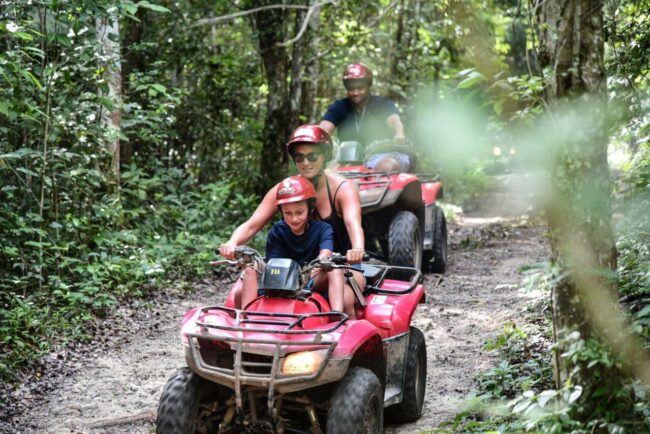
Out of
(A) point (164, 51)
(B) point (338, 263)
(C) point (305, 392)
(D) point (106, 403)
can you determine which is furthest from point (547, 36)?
(A) point (164, 51)

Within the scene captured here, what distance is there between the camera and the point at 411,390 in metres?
5.13

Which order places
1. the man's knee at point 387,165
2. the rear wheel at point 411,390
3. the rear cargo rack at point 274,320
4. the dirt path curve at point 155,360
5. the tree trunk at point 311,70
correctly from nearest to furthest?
1. the rear cargo rack at point 274,320
2. the rear wheel at point 411,390
3. the dirt path curve at point 155,360
4. the man's knee at point 387,165
5. the tree trunk at point 311,70

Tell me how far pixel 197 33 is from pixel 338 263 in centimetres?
860

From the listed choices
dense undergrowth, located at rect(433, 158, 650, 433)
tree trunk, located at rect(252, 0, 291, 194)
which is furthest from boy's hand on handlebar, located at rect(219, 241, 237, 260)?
tree trunk, located at rect(252, 0, 291, 194)

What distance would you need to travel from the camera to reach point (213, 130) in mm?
13328

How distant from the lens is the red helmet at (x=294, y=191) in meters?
4.92

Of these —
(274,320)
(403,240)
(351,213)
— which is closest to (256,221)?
(351,213)

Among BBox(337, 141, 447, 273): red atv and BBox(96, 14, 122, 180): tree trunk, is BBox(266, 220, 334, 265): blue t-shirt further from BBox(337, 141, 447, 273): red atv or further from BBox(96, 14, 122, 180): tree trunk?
BBox(96, 14, 122, 180): tree trunk

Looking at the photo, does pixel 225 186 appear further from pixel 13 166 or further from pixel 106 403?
pixel 106 403

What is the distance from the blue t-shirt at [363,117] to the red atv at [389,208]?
183mm

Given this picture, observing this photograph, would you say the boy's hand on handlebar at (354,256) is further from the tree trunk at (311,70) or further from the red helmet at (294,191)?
the tree trunk at (311,70)

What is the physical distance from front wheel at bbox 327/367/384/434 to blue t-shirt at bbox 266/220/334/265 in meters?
1.05

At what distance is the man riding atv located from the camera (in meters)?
9.16

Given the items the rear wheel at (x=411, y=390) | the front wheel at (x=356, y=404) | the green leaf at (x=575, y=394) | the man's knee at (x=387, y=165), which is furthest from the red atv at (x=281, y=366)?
the man's knee at (x=387, y=165)
